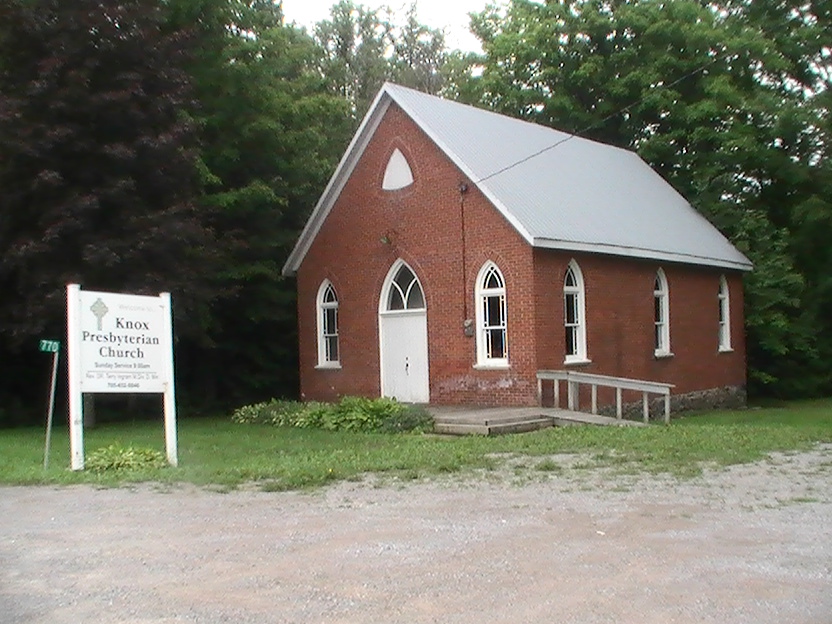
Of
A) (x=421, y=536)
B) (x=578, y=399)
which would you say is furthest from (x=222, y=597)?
(x=578, y=399)

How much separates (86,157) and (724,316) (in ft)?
55.7

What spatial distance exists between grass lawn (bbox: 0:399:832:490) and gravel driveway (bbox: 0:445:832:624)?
94cm

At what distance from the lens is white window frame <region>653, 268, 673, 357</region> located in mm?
24359

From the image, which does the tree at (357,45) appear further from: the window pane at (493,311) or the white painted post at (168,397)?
the white painted post at (168,397)

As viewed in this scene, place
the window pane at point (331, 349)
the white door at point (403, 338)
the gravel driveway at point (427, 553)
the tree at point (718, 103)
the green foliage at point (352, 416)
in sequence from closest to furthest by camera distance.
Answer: the gravel driveway at point (427, 553), the green foliage at point (352, 416), the white door at point (403, 338), the window pane at point (331, 349), the tree at point (718, 103)

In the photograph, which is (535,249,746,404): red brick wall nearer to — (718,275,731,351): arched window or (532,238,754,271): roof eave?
(718,275,731,351): arched window

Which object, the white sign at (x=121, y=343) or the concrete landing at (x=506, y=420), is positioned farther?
the concrete landing at (x=506, y=420)

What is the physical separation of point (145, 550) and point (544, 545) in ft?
10.6

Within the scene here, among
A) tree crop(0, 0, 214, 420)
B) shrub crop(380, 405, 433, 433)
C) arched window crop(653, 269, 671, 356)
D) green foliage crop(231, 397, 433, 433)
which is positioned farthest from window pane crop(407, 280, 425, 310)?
arched window crop(653, 269, 671, 356)

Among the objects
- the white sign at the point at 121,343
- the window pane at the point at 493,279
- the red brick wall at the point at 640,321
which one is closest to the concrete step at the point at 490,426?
the red brick wall at the point at 640,321

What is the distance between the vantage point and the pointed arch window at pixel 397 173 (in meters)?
22.5

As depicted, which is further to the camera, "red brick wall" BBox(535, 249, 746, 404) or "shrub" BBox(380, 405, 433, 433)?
"red brick wall" BBox(535, 249, 746, 404)

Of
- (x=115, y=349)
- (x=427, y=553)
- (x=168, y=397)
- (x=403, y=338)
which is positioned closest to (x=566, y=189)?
(x=403, y=338)

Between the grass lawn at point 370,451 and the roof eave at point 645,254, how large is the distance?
12.8ft
